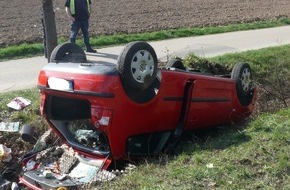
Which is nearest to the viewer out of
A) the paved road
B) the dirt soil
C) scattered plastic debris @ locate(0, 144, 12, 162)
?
scattered plastic debris @ locate(0, 144, 12, 162)

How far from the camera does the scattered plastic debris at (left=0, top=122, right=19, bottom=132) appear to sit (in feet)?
23.1

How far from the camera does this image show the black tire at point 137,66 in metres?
5.25

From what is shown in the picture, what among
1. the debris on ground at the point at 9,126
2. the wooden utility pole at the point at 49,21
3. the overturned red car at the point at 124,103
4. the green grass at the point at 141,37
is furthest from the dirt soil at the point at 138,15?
the overturned red car at the point at 124,103

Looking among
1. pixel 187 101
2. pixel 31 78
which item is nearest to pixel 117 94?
pixel 187 101

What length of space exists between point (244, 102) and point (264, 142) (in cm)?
207

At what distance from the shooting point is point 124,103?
5.31 metres

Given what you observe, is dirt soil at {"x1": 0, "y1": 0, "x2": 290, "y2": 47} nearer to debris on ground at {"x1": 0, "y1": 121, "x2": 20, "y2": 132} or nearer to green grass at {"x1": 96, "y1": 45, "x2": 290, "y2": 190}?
debris on ground at {"x1": 0, "y1": 121, "x2": 20, "y2": 132}

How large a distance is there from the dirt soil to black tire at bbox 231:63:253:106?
893 cm

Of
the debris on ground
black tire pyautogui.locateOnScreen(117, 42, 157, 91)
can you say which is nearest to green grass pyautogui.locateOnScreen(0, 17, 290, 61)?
the debris on ground

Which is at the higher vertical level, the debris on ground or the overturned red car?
the overturned red car

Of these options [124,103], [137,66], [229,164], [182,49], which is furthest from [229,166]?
[182,49]

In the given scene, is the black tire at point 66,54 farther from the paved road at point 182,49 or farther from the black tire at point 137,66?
the paved road at point 182,49

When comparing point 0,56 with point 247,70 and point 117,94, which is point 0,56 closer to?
point 247,70

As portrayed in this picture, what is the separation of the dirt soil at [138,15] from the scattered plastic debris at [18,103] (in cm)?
719
